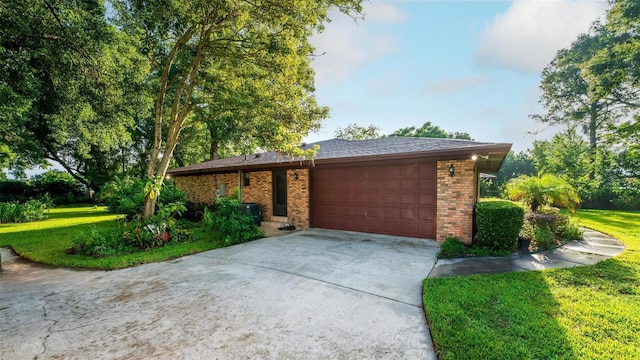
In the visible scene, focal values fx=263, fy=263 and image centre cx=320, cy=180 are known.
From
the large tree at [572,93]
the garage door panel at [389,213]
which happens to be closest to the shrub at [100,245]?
the garage door panel at [389,213]

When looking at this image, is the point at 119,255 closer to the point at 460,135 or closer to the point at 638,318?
the point at 638,318

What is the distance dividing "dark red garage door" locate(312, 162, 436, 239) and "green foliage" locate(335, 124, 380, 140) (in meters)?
26.5

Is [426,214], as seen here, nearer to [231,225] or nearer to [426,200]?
[426,200]

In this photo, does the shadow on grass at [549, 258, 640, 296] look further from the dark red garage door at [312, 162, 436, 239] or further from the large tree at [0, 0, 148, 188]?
the large tree at [0, 0, 148, 188]

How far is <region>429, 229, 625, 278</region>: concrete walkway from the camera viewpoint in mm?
4945

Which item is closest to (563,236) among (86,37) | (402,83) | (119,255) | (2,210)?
(402,83)

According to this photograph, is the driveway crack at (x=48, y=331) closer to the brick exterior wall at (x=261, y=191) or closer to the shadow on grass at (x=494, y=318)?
the shadow on grass at (x=494, y=318)

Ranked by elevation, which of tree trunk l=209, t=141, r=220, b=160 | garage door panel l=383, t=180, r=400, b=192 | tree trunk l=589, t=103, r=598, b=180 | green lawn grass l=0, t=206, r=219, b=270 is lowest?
green lawn grass l=0, t=206, r=219, b=270

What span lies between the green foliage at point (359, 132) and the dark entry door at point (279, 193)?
2515 cm

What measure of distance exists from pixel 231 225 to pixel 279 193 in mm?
3296

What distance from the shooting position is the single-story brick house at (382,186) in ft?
22.1

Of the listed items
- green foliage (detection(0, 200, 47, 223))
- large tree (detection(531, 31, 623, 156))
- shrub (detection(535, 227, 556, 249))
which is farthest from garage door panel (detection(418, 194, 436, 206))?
large tree (detection(531, 31, 623, 156))

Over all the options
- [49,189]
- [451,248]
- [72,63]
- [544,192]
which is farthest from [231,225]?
[49,189]

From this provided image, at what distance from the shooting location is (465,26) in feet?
27.9
